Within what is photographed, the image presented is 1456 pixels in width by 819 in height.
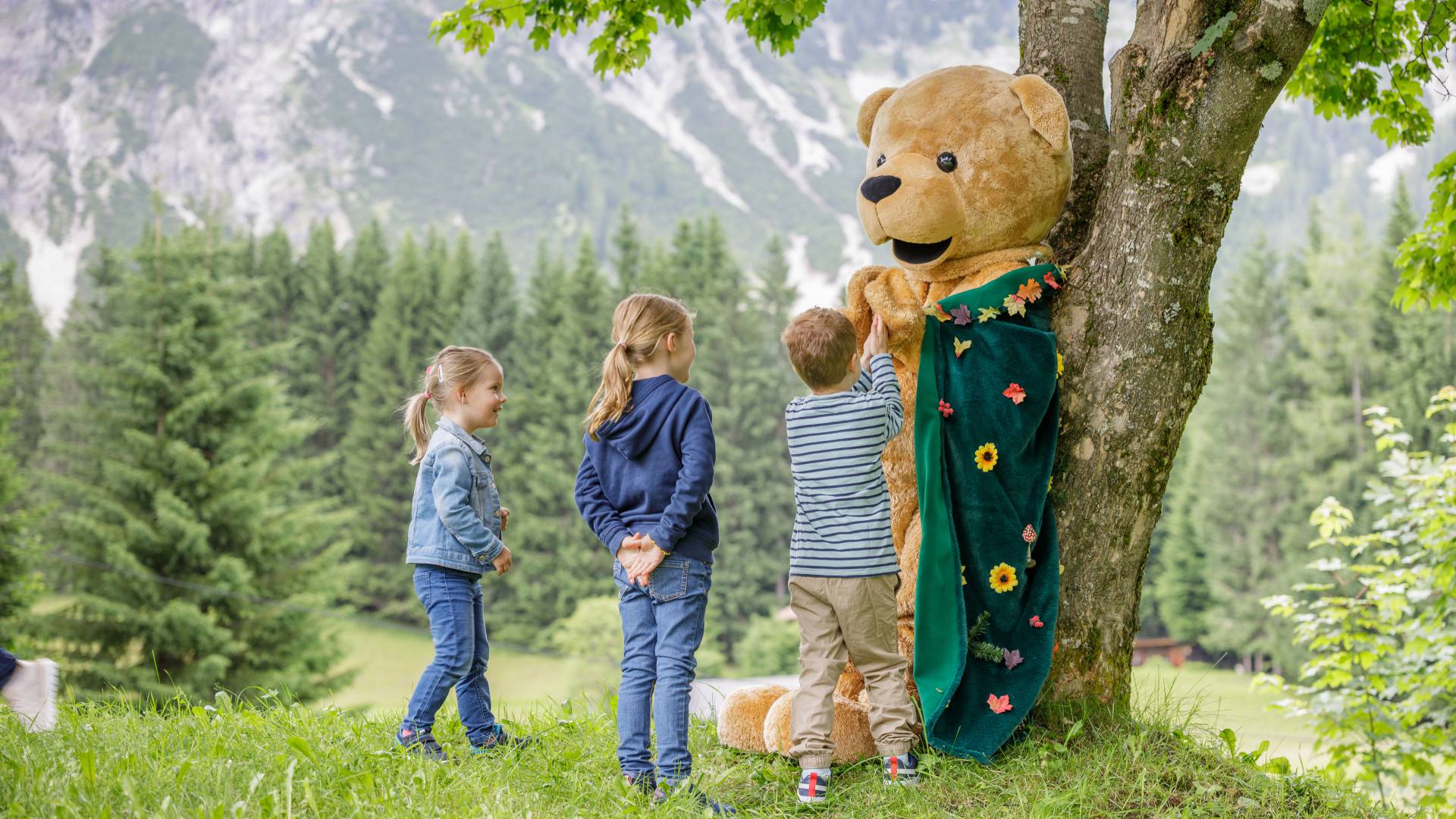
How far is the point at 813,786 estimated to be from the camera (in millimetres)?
3131

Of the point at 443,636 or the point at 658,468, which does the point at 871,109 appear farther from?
the point at 443,636

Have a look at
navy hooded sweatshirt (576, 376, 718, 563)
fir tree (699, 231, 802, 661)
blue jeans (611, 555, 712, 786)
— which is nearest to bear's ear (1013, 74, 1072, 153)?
navy hooded sweatshirt (576, 376, 718, 563)

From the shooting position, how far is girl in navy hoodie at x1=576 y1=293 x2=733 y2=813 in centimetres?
313

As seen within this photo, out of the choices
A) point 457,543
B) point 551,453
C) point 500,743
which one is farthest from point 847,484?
point 551,453

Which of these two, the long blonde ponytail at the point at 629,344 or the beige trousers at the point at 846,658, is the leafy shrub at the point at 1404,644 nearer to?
the beige trousers at the point at 846,658

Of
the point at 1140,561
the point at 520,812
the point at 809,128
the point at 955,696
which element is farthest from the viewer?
the point at 809,128

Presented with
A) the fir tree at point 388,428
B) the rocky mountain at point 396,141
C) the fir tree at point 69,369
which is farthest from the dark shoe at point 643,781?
the rocky mountain at point 396,141

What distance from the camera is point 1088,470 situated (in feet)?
11.6

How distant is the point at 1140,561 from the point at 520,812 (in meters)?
2.15

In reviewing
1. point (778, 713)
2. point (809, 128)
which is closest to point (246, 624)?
point (778, 713)

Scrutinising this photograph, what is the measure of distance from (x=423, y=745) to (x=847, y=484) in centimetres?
153

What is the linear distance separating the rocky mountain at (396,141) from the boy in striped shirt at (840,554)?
91.1 meters

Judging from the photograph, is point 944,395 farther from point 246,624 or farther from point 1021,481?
point 246,624

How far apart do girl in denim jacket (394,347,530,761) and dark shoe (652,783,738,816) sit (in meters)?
0.75
